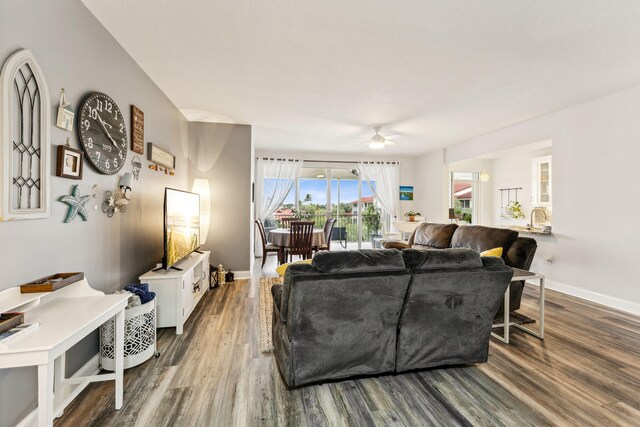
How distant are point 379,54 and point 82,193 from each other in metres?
2.47

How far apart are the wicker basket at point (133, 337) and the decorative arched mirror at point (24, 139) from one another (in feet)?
2.86

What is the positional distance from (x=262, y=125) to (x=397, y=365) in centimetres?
386

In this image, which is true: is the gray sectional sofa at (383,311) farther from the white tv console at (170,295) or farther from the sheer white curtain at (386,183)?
the sheer white curtain at (386,183)

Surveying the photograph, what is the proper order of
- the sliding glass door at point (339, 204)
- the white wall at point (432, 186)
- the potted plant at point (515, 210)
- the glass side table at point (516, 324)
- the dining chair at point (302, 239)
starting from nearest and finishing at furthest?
the glass side table at point (516, 324) < the dining chair at point (302, 239) < the potted plant at point (515, 210) < the white wall at point (432, 186) < the sliding glass door at point (339, 204)

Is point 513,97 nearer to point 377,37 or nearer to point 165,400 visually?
point 377,37

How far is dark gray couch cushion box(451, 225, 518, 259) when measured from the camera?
312 centimetres

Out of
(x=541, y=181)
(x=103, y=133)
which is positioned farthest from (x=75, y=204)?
(x=541, y=181)

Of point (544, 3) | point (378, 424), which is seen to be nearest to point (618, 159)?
point (544, 3)

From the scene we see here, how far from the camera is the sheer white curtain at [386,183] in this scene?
7152mm

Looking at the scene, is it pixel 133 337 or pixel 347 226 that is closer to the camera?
pixel 133 337

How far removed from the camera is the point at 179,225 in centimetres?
301

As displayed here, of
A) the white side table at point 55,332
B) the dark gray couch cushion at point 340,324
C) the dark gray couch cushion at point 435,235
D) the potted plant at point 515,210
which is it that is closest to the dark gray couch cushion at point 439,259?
the dark gray couch cushion at point 340,324

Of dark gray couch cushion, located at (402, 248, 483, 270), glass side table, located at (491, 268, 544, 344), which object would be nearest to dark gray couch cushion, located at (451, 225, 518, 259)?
glass side table, located at (491, 268, 544, 344)

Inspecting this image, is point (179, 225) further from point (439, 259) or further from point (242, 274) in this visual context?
point (439, 259)
